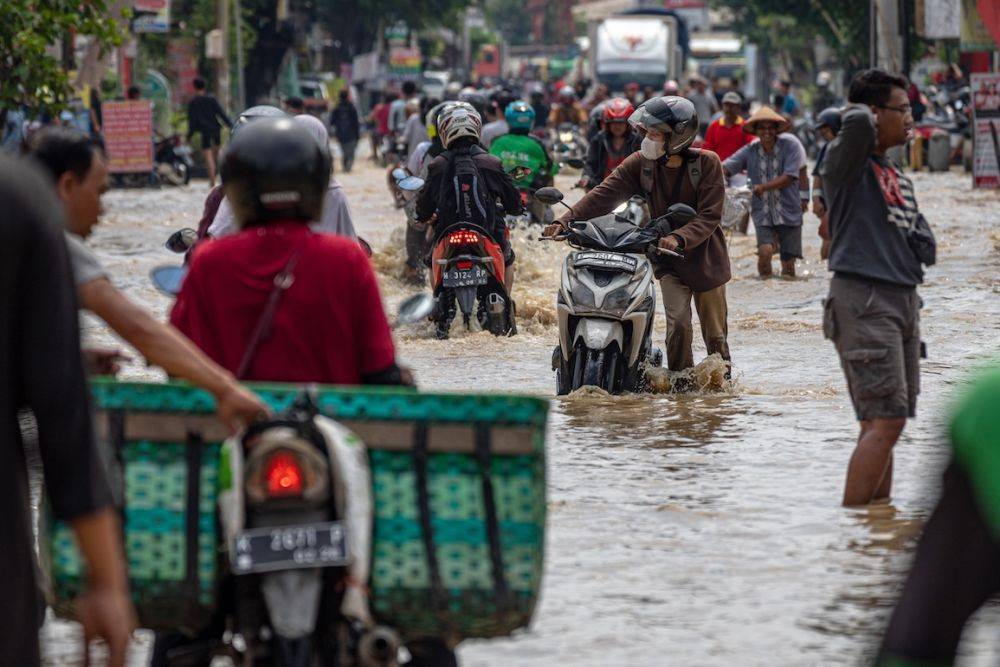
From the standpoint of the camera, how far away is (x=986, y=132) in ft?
77.0

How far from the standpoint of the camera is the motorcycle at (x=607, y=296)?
379 inches

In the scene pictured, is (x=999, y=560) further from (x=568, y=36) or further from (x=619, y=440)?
(x=568, y=36)

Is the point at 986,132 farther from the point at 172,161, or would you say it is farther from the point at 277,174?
the point at 277,174

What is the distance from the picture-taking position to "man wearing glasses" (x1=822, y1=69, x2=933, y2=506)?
6633 mm

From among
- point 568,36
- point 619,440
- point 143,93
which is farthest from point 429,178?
point 568,36

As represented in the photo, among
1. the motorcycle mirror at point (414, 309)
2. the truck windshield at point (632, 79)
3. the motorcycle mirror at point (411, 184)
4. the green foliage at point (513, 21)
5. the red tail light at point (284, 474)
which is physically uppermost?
the green foliage at point (513, 21)

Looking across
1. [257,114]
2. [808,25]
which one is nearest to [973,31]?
[808,25]

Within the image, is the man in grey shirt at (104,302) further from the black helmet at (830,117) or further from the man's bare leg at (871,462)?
the black helmet at (830,117)

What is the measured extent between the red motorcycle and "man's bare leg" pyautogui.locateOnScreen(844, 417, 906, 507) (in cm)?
561

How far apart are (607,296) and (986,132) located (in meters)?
14.9

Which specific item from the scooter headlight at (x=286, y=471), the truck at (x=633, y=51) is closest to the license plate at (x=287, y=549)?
the scooter headlight at (x=286, y=471)

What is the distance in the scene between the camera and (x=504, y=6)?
166 metres

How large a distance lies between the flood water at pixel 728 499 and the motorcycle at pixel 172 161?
578 inches

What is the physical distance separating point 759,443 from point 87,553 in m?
6.31
